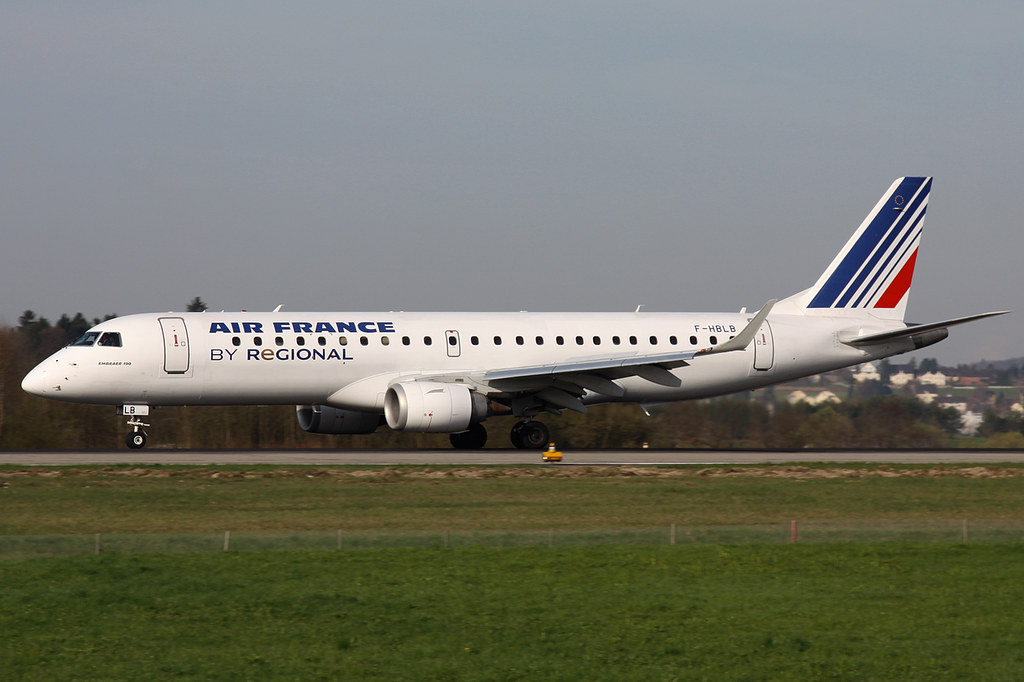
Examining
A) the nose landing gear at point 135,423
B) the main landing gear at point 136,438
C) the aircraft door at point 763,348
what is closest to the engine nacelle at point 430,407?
the nose landing gear at point 135,423

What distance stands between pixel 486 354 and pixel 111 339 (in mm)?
10837

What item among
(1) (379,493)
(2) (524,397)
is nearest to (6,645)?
(1) (379,493)

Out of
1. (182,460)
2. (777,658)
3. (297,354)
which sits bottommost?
(777,658)

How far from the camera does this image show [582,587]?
17.0 metres

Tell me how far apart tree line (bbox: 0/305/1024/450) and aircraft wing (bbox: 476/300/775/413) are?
10.5 m

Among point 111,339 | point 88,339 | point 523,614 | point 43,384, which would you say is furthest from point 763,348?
point 523,614

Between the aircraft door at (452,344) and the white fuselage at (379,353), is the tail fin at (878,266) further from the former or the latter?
the aircraft door at (452,344)

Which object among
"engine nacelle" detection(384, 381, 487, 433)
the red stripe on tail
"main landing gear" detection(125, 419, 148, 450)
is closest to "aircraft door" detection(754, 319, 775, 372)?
the red stripe on tail

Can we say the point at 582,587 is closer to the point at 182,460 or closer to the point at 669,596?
the point at 669,596

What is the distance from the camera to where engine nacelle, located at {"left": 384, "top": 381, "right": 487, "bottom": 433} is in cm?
3528

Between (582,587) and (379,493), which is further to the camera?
(379,493)

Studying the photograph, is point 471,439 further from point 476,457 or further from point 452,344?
point 476,457

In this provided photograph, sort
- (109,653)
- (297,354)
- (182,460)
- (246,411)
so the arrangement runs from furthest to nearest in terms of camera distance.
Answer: (246,411), (297,354), (182,460), (109,653)

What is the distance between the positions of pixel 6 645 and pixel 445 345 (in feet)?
81.2
